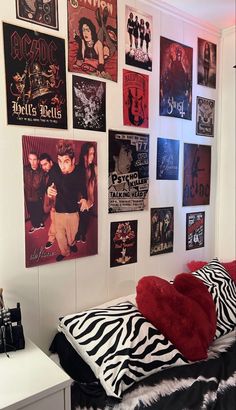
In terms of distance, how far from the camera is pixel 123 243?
1.77 metres

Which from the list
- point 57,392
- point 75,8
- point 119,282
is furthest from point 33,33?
point 57,392

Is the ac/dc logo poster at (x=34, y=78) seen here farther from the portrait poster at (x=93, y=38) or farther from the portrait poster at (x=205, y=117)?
the portrait poster at (x=205, y=117)

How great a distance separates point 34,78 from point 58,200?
0.54 meters

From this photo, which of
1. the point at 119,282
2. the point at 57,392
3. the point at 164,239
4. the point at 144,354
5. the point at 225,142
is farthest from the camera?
the point at 225,142

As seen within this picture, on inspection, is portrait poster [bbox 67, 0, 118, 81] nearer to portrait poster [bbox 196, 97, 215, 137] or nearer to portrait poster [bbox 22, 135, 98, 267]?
portrait poster [bbox 22, 135, 98, 267]

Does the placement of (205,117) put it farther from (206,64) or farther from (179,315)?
(179,315)

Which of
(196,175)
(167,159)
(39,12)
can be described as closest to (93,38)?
(39,12)

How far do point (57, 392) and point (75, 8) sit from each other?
1581 millimetres

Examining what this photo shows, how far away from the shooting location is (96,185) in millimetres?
1627

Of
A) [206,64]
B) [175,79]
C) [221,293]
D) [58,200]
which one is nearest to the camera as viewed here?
[58,200]

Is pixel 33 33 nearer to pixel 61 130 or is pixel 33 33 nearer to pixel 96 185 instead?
pixel 61 130

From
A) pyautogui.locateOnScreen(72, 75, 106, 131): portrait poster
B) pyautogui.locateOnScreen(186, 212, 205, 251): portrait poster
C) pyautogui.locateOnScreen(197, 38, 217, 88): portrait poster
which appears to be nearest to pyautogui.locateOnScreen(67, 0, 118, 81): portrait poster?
pyautogui.locateOnScreen(72, 75, 106, 131): portrait poster

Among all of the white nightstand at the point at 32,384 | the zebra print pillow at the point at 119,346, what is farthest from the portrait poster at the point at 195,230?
the white nightstand at the point at 32,384

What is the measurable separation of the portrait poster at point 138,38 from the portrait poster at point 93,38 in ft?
0.29
